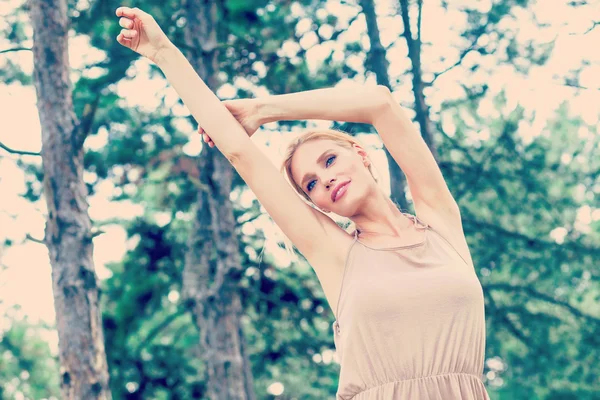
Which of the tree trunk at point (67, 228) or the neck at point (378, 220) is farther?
the tree trunk at point (67, 228)

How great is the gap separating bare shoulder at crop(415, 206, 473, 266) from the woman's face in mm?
227

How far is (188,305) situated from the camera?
33.0 feet

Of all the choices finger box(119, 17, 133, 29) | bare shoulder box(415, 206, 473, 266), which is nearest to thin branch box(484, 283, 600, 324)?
bare shoulder box(415, 206, 473, 266)

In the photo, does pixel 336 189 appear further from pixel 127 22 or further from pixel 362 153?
pixel 127 22

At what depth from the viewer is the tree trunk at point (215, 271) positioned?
9305 mm

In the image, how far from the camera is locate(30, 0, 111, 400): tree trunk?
6.51 meters

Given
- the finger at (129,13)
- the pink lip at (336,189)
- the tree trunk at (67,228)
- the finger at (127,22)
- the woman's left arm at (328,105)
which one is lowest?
the tree trunk at (67,228)

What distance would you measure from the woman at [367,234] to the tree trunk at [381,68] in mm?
5987

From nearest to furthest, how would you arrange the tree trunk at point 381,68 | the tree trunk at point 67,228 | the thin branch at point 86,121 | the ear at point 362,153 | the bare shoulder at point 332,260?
the bare shoulder at point 332,260
the ear at point 362,153
the thin branch at point 86,121
the tree trunk at point 67,228
the tree trunk at point 381,68

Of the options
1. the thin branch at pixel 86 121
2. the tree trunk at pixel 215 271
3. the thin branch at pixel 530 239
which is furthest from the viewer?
the thin branch at pixel 530 239

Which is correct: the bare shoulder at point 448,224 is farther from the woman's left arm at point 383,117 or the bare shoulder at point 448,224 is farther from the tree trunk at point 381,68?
the tree trunk at point 381,68

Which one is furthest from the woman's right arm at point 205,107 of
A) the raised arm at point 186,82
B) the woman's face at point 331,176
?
the woman's face at point 331,176

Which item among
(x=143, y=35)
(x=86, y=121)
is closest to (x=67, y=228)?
(x=86, y=121)

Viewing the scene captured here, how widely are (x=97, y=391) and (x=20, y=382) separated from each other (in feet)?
45.4
